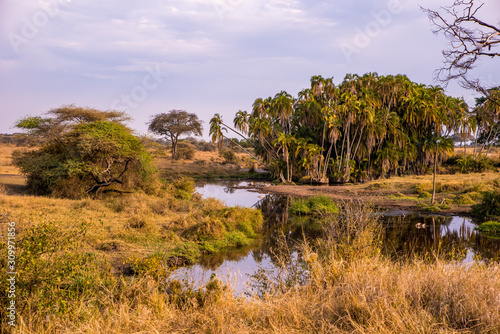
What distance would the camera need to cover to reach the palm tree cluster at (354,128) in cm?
4466

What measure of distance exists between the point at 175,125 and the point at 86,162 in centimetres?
4721

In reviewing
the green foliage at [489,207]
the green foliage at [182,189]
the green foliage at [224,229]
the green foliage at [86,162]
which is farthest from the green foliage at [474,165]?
the green foliage at [86,162]

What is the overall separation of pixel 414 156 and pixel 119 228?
1661 inches

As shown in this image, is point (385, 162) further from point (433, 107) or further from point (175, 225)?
point (175, 225)

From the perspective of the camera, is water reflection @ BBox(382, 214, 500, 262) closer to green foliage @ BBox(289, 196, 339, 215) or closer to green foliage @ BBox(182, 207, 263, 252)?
green foliage @ BBox(289, 196, 339, 215)

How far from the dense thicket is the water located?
8.66m

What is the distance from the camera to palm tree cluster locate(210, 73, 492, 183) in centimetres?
4466

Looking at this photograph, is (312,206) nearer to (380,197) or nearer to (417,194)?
(380,197)

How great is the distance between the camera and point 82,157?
2088 cm

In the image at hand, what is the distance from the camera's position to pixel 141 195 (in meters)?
22.4

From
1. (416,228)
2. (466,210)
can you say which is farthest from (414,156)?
(416,228)

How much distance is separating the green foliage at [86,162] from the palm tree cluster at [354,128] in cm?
2431

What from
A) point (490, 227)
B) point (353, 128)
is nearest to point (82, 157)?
point (490, 227)

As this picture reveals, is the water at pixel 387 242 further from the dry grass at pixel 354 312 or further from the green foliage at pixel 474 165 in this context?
the green foliage at pixel 474 165
